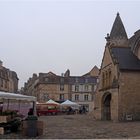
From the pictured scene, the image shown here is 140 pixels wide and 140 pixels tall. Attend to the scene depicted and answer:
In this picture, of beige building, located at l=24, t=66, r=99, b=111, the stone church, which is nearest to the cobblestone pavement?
the stone church

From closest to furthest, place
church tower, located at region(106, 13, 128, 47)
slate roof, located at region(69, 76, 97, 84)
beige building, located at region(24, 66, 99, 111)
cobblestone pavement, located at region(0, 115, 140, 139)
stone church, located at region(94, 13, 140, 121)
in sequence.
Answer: cobblestone pavement, located at region(0, 115, 140, 139), stone church, located at region(94, 13, 140, 121), church tower, located at region(106, 13, 128, 47), beige building, located at region(24, 66, 99, 111), slate roof, located at region(69, 76, 97, 84)

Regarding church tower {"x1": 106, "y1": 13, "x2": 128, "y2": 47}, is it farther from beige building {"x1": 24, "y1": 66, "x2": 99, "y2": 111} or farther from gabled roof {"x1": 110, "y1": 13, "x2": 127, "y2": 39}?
beige building {"x1": 24, "y1": 66, "x2": 99, "y2": 111}

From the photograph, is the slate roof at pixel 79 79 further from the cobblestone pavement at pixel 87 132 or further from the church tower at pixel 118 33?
the cobblestone pavement at pixel 87 132

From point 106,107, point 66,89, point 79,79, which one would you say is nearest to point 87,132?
point 106,107

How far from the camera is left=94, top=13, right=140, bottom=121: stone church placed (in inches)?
1374

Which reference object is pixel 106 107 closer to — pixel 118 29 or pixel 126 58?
pixel 126 58

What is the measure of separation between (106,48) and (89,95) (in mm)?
44541

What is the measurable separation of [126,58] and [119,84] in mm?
4276

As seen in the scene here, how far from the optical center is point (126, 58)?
1495 inches

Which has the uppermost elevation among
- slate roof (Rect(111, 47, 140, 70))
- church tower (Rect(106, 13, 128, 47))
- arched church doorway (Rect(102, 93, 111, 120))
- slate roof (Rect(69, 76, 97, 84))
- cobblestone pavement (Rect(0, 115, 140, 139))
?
church tower (Rect(106, 13, 128, 47))

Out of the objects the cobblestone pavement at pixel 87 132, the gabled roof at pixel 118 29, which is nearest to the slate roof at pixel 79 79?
the gabled roof at pixel 118 29

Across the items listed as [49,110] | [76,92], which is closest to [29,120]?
[49,110]

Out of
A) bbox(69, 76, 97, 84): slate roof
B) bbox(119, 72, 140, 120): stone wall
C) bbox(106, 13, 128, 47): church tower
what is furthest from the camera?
bbox(69, 76, 97, 84): slate roof

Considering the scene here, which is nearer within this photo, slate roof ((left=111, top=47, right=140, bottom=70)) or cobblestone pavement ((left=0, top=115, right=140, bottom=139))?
cobblestone pavement ((left=0, top=115, right=140, bottom=139))
